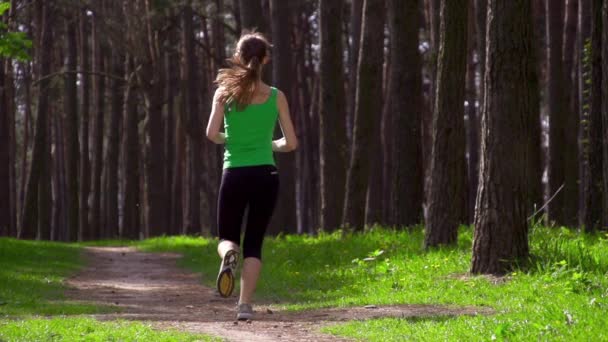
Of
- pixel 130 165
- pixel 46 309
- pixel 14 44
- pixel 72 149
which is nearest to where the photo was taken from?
pixel 46 309

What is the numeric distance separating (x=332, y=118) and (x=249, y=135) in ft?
50.9

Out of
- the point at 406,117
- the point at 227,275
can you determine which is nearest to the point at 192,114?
the point at 406,117

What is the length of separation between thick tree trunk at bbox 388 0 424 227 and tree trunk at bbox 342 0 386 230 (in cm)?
135

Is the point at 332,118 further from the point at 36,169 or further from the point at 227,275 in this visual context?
the point at 36,169

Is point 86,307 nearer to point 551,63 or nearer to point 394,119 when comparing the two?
point 394,119

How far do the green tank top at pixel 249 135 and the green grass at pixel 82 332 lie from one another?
1440 mm

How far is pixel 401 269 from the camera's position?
15.1m

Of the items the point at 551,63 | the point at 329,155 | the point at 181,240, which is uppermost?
the point at 551,63

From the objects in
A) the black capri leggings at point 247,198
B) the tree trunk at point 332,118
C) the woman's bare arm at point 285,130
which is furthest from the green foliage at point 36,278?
the tree trunk at point 332,118

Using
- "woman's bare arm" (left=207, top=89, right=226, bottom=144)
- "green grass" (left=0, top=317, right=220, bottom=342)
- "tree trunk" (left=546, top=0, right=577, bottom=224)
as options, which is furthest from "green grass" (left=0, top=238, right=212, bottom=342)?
"tree trunk" (left=546, top=0, right=577, bottom=224)

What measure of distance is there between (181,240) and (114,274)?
11.5 m

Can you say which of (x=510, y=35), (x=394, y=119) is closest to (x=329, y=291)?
(x=510, y=35)

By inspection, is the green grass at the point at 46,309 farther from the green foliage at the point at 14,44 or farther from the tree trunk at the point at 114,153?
the tree trunk at the point at 114,153

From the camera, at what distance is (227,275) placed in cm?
891
